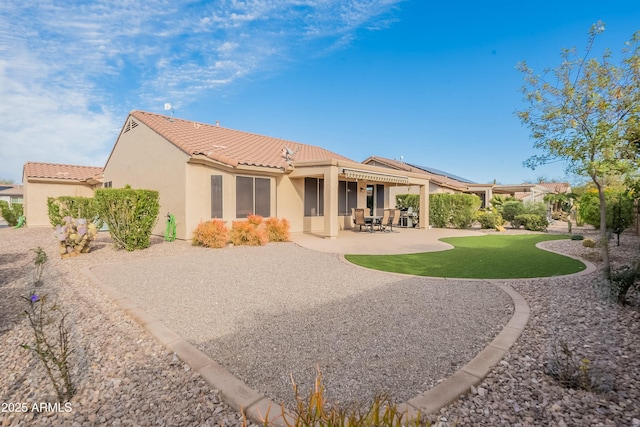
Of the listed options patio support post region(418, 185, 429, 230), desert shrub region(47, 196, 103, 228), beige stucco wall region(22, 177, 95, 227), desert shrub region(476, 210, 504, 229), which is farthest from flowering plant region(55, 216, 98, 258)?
desert shrub region(476, 210, 504, 229)

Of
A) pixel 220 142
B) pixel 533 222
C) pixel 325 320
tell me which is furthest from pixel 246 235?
pixel 533 222

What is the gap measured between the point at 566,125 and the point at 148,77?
2113 centimetres

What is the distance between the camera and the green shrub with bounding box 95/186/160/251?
11797 millimetres

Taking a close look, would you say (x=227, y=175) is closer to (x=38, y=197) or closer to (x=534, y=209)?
(x=38, y=197)

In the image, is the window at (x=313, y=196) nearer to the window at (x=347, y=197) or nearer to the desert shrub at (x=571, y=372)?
the window at (x=347, y=197)

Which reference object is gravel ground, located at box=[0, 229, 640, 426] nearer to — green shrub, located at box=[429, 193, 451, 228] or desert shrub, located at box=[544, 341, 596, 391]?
desert shrub, located at box=[544, 341, 596, 391]

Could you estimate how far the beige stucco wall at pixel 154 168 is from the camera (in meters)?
15.1

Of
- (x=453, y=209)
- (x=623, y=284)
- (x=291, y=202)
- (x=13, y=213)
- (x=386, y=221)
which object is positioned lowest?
(x=623, y=284)

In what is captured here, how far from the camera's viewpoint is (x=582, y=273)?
8180 millimetres

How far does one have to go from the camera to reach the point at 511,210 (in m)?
23.6

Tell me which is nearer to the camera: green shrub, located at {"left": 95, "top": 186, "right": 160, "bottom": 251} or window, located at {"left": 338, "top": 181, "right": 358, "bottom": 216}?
green shrub, located at {"left": 95, "top": 186, "right": 160, "bottom": 251}

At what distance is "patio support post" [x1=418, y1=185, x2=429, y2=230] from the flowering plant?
19999 millimetres

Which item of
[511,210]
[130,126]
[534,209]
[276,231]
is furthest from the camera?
[511,210]

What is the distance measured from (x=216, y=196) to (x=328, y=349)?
42.1 ft
